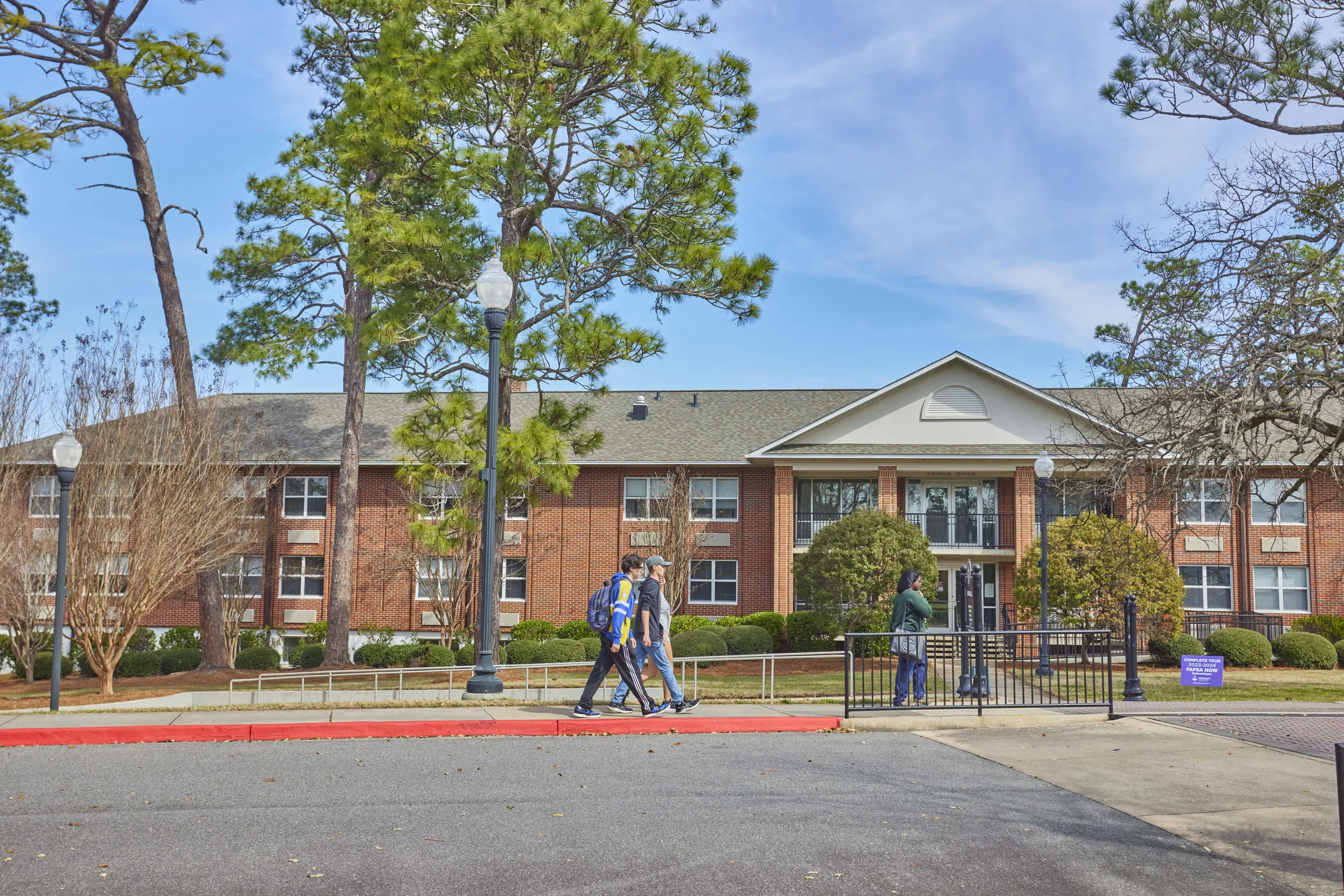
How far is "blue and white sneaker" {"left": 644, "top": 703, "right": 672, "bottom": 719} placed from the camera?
11.6m

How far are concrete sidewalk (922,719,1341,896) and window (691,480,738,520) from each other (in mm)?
20859

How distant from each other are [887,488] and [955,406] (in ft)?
9.88

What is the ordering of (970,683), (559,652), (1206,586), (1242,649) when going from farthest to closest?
(1206,586) < (559,652) < (1242,649) < (970,683)

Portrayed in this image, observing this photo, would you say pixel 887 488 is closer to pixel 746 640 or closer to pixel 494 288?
pixel 746 640

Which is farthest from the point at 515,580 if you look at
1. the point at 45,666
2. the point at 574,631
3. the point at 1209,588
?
the point at 1209,588

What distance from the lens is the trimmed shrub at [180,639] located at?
3061 centimetres

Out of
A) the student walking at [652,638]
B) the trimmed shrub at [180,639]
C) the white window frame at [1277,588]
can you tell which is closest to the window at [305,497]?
the trimmed shrub at [180,639]

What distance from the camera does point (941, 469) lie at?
1174 inches

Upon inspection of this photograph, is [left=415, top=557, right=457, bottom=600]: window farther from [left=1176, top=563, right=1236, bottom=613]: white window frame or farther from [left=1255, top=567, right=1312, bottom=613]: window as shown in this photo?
[left=1255, top=567, right=1312, bottom=613]: window

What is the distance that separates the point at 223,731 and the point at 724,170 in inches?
480

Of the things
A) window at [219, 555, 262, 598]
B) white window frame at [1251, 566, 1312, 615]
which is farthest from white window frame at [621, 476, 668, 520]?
white window frame at [1251, 566, 1312, 615]

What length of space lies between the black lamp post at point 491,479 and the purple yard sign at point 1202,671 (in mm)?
8958

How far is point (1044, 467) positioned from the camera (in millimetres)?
19062

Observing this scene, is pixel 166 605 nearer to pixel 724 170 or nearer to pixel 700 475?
pixel 700 475
